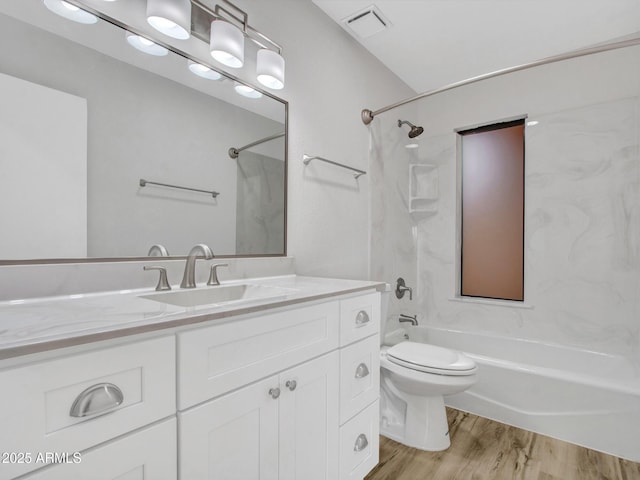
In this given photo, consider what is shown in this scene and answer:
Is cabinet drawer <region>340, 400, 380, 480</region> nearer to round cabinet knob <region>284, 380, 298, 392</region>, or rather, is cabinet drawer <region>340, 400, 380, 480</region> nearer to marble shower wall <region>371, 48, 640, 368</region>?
round cabinet knob <region>284, 380, 298, 392</region>

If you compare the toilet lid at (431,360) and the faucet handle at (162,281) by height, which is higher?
the faucet handle at (162,281)

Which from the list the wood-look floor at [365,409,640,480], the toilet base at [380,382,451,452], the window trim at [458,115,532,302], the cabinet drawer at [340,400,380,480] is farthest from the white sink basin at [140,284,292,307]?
the window trim at [458,115,532,302]

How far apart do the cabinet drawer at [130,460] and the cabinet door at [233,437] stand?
0.10 ft

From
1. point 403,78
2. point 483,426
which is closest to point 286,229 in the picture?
point 483,426

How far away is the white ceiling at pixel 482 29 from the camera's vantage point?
1941 millimetres

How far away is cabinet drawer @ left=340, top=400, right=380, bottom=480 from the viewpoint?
127 centimetres

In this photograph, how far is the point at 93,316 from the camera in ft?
2.42

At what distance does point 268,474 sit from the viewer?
94 cm

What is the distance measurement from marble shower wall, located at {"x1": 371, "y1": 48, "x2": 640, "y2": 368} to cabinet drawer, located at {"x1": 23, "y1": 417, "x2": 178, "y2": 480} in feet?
6.13

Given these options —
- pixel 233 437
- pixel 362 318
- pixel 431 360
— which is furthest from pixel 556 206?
pixel 233 437

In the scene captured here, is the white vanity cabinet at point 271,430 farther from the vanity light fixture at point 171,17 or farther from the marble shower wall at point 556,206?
the marble shower wall at point 556,206

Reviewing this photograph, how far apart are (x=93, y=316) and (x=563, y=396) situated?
7.72 ft

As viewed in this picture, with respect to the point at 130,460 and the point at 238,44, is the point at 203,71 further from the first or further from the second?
the point at 130,460

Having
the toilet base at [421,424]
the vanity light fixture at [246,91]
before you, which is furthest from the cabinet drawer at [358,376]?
the vanity light fixture at [246,91]
